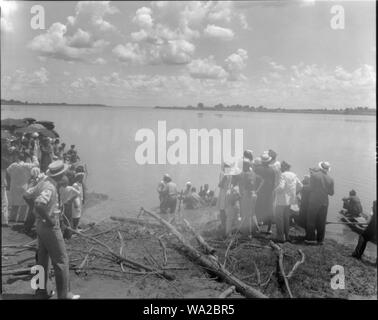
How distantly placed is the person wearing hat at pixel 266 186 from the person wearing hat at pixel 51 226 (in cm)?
334

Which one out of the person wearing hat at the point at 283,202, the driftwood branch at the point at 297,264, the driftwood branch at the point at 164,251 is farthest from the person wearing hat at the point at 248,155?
the driftwood branch at the point at 164,251

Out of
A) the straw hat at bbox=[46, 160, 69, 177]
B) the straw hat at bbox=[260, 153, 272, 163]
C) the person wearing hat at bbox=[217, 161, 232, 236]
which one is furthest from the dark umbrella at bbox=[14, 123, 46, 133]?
the straw hat at bbox=[260, 153, 272, 163]

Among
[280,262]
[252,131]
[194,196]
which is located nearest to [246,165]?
[252,131]

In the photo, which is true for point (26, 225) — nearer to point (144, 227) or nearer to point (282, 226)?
point (144, 227)

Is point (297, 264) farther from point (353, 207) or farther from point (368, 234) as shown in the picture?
point (353, 207)

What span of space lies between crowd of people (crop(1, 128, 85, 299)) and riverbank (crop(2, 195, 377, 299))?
1.14 feet

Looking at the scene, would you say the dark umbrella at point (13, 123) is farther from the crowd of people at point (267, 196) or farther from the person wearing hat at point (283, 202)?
the person wearing hat at point (283, 202)

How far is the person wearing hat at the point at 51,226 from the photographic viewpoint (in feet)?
12.1

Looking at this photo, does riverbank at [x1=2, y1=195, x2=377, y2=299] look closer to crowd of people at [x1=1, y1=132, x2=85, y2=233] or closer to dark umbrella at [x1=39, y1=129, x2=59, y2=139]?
crowd of people at [x1=1, y1=132, x2=85, y2=233]

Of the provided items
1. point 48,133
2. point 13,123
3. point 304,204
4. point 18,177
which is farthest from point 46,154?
point 304,204

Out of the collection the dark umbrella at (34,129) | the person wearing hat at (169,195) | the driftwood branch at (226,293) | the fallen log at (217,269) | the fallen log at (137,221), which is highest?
the dark umbrella at (34,129)

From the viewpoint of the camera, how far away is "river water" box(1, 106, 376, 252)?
604cm

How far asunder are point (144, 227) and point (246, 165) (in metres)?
2.24

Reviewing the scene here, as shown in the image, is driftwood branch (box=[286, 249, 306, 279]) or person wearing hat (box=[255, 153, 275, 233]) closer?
driftwood branch (box=[286, 249, 306, 279])
